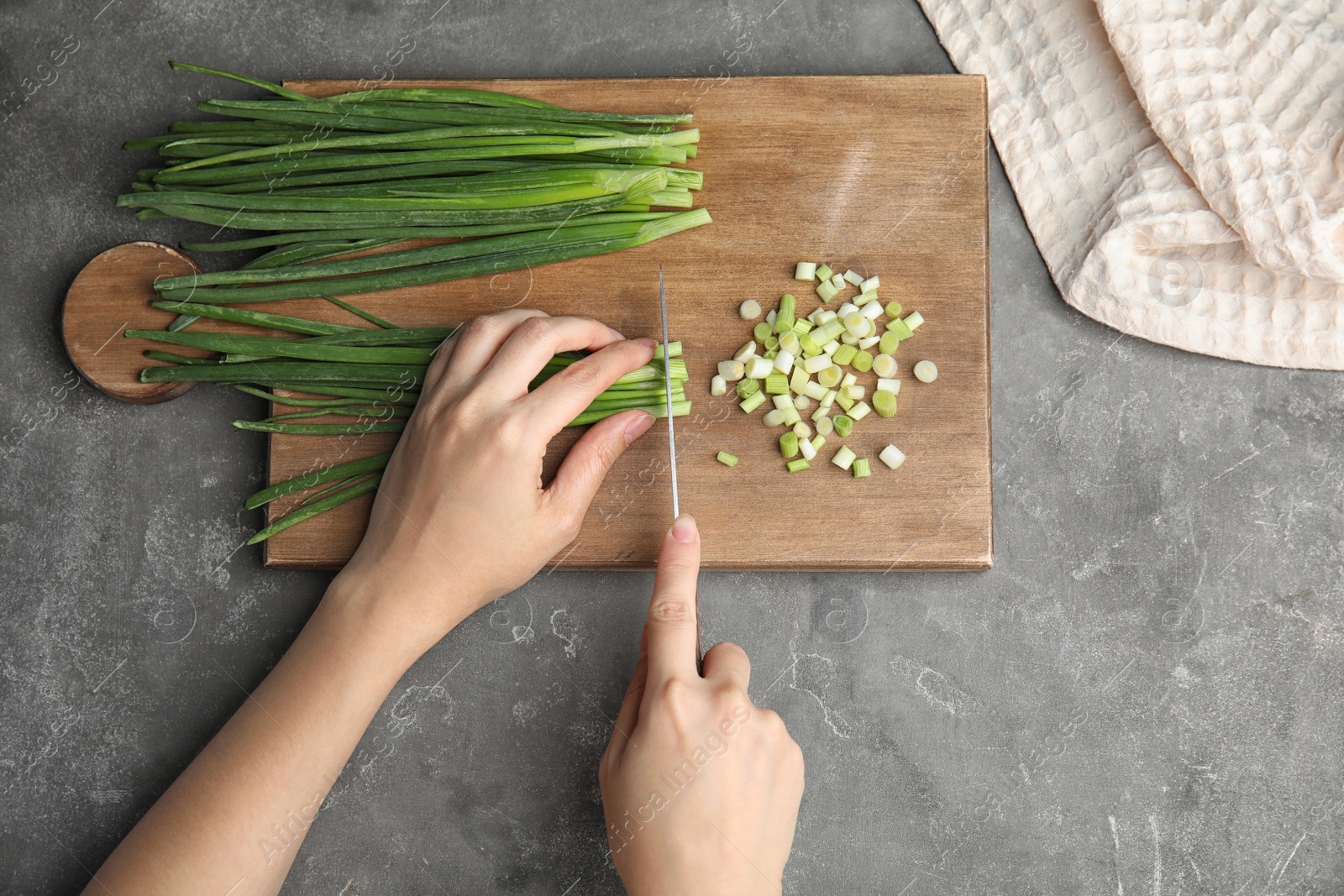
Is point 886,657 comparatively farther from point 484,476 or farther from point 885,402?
point 484,476

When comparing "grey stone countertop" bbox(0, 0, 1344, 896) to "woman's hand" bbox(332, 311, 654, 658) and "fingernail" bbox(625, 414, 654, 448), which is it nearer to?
"woman's hand" bbox(332, 311, 654, 658)

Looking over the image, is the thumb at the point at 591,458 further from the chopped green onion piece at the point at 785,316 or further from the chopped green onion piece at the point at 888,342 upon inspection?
the chopped green onion piece at the point at 888,342

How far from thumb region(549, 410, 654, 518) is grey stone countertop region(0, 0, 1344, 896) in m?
0.23

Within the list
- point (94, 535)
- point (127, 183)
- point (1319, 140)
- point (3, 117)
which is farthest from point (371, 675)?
point (1319, 140)

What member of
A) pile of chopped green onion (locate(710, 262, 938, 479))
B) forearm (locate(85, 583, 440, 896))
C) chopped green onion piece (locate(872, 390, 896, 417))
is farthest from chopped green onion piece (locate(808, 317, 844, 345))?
forearm (locate(85, 583, 440, 896))

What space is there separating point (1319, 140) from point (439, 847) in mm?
2123

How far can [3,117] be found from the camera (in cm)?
178

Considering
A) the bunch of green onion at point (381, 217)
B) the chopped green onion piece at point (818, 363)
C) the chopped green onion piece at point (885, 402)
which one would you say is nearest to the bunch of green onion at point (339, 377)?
the bunch of green onion at point (381, 217)

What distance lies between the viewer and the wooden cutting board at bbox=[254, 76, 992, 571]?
1.58 meters

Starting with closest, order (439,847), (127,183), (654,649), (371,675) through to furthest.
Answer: (654,649) → (371,675) → (439,847) → (127,183)

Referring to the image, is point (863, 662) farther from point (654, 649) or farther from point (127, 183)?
point (127, 183)

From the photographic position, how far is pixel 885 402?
1.58 metres

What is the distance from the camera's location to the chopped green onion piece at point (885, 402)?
5.18ft

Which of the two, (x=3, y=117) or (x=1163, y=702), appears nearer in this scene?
(x=1163, y=702)
